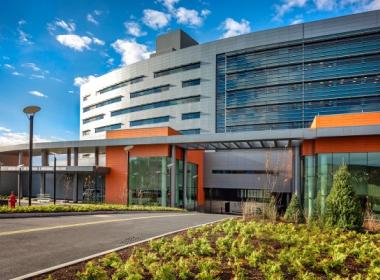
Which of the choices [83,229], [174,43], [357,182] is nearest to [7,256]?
[83,229]

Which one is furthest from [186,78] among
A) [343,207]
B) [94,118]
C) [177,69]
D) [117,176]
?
[343,207]

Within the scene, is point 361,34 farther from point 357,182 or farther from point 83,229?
point 83,229

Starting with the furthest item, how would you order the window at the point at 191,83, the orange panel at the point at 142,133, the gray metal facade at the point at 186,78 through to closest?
the window at the point at 191,83, the gray metal facade at the point at 186,78, the orange panel at the point at 142,133

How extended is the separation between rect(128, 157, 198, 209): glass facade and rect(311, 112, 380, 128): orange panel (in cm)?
1382

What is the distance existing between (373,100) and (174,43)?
37711 millimetres

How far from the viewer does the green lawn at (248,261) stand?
20.5 feet

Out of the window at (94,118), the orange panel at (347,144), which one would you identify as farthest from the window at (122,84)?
the orange panel at (347,144)

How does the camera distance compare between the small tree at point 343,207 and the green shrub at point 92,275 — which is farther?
the small tree at point 343,207

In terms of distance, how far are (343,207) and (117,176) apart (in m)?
25.0

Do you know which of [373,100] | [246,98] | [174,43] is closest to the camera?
[373,100]

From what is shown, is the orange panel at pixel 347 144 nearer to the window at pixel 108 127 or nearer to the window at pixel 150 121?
the window at pixel 150 121

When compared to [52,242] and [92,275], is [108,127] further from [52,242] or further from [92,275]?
[92,275]

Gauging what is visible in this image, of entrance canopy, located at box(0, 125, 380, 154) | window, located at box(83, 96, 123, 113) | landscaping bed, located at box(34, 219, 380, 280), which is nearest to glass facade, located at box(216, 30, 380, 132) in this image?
entrance canopy, located at box(0, 125, 380, 154)

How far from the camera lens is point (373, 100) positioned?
4681 centimetres
